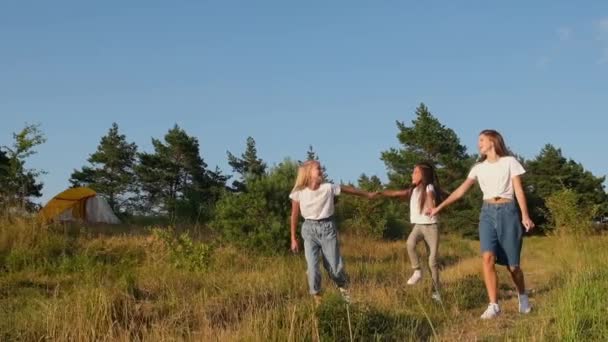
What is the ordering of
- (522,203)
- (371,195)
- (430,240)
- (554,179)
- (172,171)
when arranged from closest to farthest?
(522,203) < (371,195) < (430,240) < (554,179) < (172,171)

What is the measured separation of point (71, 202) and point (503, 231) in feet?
68.5

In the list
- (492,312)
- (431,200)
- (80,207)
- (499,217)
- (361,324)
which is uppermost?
(80,207)

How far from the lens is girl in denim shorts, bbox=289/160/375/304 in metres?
7.00

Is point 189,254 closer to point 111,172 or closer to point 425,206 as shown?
point 425,206

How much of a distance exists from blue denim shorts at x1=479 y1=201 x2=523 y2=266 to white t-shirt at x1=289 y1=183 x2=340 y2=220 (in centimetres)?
168

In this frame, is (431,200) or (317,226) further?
(431,200)

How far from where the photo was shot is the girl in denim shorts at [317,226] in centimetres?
700

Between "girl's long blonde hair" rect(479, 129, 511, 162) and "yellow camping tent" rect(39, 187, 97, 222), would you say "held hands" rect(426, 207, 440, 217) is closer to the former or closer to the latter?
"girl's long blonde hair" rect(479, 129, 511, 162)

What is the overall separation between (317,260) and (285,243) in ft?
23.5

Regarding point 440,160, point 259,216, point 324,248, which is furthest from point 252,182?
point 440,160

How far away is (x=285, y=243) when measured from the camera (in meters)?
14.2

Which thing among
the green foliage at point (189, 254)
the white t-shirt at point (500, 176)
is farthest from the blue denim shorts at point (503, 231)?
the green foliage at point (189, 254)

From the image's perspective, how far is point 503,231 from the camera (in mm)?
6539

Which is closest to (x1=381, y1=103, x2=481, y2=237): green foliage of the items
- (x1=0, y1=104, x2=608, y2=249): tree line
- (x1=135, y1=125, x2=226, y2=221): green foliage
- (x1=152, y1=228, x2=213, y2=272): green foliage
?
(x1=0, y1=104, x2=608, y2=249): tree line
